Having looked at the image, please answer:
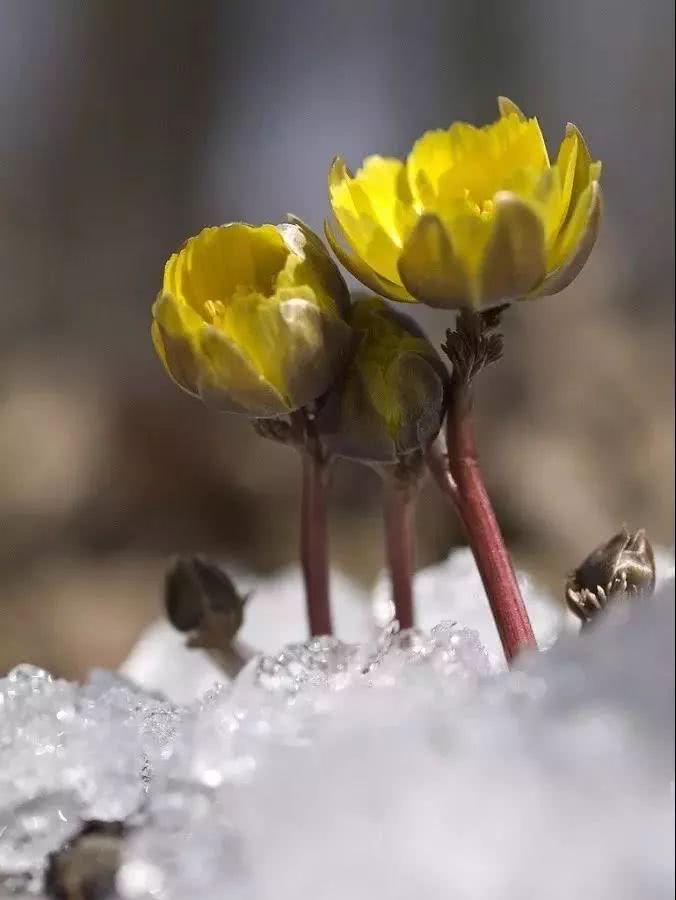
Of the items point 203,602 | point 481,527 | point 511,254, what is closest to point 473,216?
point 511,254

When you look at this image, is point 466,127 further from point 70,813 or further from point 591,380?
point 591,380

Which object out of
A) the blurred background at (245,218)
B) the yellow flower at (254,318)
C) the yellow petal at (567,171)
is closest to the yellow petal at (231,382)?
the yellow flower at (254,318)

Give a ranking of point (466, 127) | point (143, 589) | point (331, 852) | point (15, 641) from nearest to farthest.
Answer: point (331, 852) < point (466, 127) < point (15, 641) < point (143, 589)

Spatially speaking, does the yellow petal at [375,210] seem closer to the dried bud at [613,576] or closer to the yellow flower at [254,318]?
the yellow flower at [254,318]

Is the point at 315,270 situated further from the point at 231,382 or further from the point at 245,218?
the point at 245,218

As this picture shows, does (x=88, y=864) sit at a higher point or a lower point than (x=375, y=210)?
lower

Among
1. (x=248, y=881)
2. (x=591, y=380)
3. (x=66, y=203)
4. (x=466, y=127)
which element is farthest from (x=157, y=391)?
(x=248, y=881)

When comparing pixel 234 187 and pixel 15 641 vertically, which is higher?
pixel 234 187
